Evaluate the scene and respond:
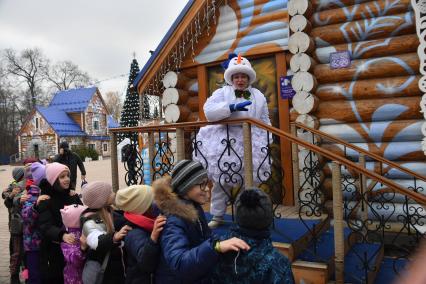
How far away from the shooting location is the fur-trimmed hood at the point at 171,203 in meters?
2.21

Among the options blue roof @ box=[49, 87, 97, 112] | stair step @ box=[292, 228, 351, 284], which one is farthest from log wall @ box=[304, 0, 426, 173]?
blue roof @ box=[49, 87, 97, 112]

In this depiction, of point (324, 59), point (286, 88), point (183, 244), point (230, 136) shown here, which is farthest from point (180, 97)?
point (183, 244)

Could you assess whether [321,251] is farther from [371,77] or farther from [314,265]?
[371,77]

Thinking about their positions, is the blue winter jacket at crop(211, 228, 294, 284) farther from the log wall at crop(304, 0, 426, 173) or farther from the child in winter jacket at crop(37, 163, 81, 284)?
the log wall at crop(304, 0, 426, 173)

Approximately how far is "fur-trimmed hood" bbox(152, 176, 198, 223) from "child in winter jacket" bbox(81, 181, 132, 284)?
562 mm

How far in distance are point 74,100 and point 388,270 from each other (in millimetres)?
39382

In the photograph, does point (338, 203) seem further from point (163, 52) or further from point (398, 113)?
point (163, 52)

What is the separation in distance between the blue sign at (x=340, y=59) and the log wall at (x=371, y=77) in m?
0.06

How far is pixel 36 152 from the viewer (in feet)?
124

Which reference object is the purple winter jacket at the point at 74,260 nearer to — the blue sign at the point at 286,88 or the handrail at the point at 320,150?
the handrail at the point at 320,150

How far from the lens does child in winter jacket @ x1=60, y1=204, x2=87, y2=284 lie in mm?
3055

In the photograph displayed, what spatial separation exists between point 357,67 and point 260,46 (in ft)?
4.89

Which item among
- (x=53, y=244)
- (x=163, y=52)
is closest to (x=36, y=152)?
(x=163, y=52)

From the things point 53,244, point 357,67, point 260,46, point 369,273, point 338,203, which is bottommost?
point 369,273
